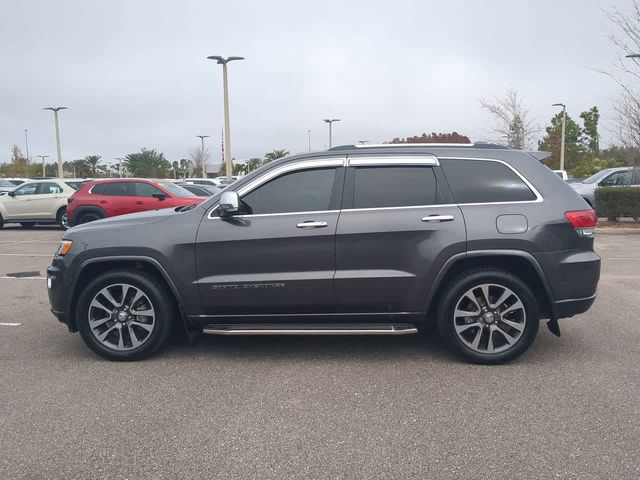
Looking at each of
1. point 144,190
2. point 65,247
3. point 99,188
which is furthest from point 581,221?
point 99,188

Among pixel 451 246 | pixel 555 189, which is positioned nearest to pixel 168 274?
pixel 451 246

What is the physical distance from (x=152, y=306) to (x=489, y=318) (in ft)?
9.36

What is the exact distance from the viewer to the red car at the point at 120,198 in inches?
566

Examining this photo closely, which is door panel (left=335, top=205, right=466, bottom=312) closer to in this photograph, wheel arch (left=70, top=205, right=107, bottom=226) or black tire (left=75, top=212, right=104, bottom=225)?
wheel arch (left=70, top=205, right=107, bottom=226)

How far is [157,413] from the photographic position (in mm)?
3918

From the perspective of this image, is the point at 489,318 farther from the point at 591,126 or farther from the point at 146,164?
the point at 146,164

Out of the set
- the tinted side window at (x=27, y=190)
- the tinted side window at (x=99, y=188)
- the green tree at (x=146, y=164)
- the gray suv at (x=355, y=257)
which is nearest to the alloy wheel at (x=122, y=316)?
the gray suv at (x=355, y=257)

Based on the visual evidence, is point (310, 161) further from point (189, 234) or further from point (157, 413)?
point (157, 413)

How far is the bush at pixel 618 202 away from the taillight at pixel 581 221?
516 inches

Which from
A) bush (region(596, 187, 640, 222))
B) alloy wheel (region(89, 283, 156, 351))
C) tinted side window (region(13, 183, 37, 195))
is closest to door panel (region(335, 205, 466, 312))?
alloy wheel (region(89, 283, 156, 351))

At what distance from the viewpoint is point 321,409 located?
3.94 meters

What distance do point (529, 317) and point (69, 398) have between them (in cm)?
364

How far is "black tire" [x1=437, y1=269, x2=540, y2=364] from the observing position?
4676 mm

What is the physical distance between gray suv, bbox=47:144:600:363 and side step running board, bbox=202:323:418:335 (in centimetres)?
2
